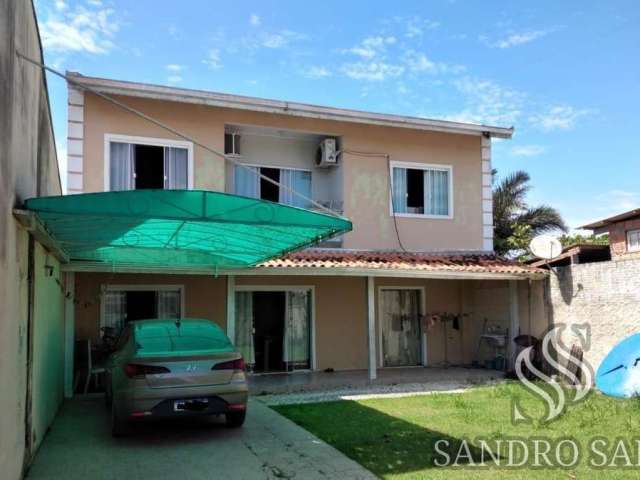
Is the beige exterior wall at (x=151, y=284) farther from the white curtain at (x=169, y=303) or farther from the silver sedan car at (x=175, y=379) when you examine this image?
the silver sedan car at (x=175, y=379)

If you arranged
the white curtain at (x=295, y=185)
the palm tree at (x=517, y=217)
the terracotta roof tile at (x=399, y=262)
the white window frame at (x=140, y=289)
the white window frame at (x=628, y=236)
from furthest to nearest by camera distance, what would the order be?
the palm tree at (x=517, y=217), the white window frame at (x=628, y=236), the white curtain at (x=295, y=185), the white window frame at (x=140, y=289), the terracotta roof tile at (x=399, y=262)

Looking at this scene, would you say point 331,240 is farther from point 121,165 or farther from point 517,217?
point 517,217

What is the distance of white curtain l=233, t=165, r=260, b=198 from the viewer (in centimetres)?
1379

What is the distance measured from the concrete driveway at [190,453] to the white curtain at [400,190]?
24.0 ft

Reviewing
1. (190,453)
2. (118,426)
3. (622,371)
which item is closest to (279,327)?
(118,426)

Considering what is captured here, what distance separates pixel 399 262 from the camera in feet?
42.3

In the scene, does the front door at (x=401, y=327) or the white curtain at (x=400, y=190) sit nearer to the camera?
the white curtain at (x=400, y=190)

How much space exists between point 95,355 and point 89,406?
6.96 feet

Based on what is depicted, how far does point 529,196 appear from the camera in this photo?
23.4 meters

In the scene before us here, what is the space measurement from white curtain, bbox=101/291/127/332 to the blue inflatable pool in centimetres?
983

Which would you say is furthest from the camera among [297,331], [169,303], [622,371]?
[297,331]

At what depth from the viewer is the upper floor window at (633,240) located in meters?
22.1

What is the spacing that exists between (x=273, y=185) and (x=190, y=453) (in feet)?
28.3

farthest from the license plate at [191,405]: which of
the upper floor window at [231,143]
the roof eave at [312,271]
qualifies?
the upper floor window at [231,143]
